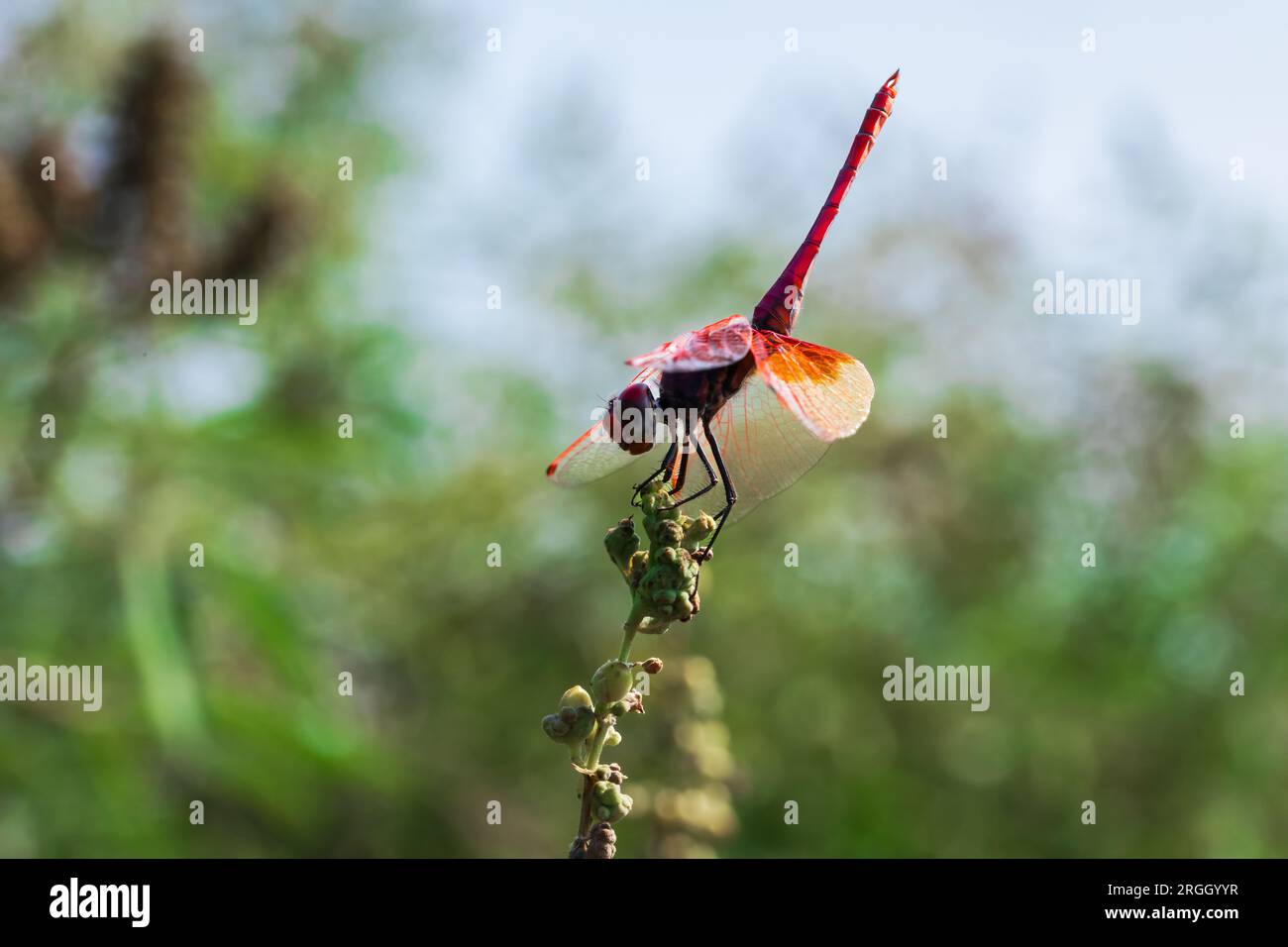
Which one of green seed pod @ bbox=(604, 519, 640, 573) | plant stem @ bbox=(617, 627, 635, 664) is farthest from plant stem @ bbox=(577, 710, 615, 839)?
green seed pod @ bbox=(604, 519, 640, 573)

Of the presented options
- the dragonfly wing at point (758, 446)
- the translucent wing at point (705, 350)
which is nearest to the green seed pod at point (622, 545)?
the translucent wing at point (705, 350)

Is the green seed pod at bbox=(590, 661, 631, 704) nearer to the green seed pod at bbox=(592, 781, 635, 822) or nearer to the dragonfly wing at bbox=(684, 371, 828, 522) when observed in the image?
the green seed pod at bbox=(592, 781, 635, 822)

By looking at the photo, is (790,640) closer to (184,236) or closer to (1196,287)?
(1196,287)

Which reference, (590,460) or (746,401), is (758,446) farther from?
(590,460)

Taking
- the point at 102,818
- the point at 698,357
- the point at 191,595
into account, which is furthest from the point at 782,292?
the point at 102,818

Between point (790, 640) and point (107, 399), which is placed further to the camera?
point (790, 640)
